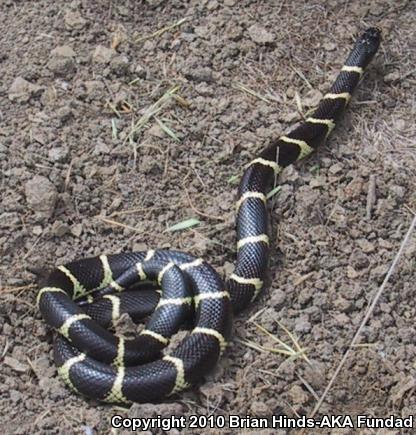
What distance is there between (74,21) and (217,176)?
192 centimetres

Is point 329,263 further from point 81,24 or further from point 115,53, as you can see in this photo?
point 81,24

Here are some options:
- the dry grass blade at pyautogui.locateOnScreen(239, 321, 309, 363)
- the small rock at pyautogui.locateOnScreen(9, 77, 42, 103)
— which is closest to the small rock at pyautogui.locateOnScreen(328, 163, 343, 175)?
the dry grass blade at pyautogui.locateOnScreen(239, 321, 309, 363)

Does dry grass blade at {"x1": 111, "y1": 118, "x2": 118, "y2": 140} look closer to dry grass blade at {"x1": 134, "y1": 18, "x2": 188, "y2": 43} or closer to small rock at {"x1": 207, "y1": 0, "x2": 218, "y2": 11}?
dry grass blade at {"x1": 134, "y1": 18, "x2": 188, "y2": 43}

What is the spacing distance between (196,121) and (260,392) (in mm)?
2402

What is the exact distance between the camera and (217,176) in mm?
6066

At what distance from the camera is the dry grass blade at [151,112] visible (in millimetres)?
6168

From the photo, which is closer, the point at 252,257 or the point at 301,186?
the point at 252,257

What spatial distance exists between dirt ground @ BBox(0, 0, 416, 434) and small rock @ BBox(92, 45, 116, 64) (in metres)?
0.04

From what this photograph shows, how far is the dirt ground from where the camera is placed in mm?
4879

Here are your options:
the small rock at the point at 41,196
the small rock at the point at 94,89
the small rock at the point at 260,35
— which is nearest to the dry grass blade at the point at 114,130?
the small rock at the point at 94,89

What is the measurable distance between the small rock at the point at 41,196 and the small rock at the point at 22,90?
2.95 feet

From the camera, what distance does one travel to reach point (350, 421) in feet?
15.4

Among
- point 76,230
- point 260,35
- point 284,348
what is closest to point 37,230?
point 76,230

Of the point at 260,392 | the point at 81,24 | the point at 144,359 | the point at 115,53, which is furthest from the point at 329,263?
the point at 81,24
